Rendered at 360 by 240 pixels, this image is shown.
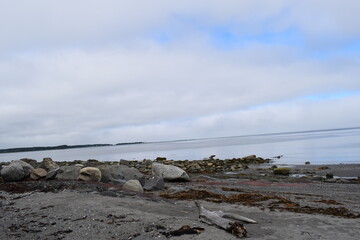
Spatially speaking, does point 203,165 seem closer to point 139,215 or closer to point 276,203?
point 276,203

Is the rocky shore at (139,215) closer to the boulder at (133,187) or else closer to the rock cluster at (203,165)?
the boulder at (133,187)

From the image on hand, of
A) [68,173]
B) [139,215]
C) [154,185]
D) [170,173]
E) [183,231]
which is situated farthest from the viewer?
[170,173]

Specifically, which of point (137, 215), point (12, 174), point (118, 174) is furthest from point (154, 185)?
point (12, 174)

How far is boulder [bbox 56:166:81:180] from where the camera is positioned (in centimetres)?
1432

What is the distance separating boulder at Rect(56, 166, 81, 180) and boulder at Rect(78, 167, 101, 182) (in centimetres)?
38

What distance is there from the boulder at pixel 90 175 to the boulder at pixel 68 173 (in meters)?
0.38

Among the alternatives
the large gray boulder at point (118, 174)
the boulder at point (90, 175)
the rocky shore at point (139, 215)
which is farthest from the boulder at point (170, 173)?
the boulder at point (90, 175)

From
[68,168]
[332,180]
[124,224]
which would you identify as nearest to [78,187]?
[68,168]

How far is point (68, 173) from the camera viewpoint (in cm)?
1451

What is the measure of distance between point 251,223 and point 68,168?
1012cm

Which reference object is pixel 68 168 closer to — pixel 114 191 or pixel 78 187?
pixel 78 187

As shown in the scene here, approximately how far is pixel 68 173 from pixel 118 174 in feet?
7.46

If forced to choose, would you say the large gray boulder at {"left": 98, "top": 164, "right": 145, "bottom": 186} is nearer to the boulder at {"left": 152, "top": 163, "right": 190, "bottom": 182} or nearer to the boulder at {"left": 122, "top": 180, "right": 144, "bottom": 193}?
the boulder at {"left": 122, "top": 180, "right": 144, "bottom": 193}

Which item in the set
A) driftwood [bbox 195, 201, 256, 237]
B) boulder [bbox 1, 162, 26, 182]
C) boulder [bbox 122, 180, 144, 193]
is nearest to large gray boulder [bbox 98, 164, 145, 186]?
boulder [bbox 122, 180, 144, 193]
